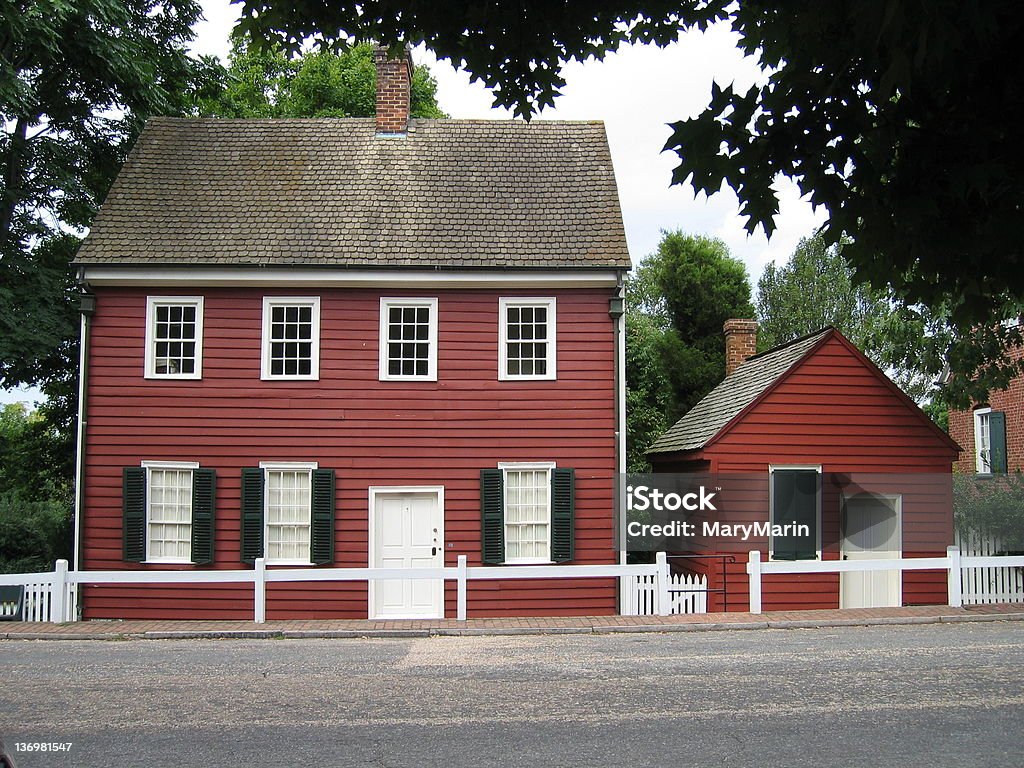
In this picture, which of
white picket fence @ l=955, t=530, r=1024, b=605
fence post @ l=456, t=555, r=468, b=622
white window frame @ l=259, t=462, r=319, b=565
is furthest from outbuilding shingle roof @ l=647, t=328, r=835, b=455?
white window frame @ l=259, t=462, r=319, b=565

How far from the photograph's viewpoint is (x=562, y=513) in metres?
16.9

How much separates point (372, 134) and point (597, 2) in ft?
47.1

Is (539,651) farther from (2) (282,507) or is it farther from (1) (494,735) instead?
(2) (282,507)

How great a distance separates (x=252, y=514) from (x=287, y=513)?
57cm

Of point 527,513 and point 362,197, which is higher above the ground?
point 362,197

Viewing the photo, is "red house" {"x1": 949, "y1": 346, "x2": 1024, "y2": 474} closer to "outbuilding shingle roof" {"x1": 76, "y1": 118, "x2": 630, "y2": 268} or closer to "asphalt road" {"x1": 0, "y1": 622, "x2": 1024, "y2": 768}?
"outbuilding shingle roof" {"x1": 76, "y1": 118, "x2": 630, "y2": 268}

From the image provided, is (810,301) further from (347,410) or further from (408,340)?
(347,410)

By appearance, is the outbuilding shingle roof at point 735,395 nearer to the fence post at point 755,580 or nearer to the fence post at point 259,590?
the fence post at point 755,580

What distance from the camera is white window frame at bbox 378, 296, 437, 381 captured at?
17203 millimetres

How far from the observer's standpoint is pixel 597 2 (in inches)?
249

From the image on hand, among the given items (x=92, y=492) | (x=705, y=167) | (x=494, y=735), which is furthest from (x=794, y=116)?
(x=92, y=492)

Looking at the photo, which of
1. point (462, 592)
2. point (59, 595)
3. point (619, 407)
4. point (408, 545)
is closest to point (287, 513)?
point (408, 545)

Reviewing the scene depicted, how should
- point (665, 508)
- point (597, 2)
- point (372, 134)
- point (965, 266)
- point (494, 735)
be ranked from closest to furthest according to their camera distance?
1. point (965, 266)
2. point (597, 2)
3. point (494, 735)
4. point (665, 508)
5. point (372, 134)

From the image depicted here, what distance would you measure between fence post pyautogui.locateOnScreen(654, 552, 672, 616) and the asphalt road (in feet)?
8.96
